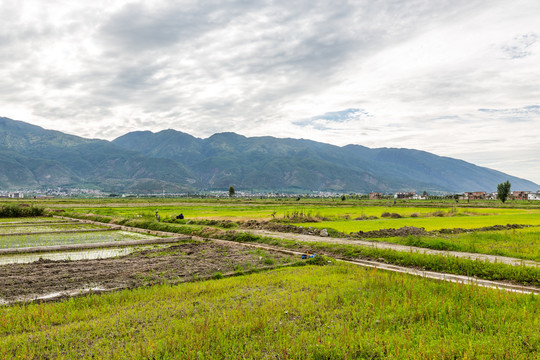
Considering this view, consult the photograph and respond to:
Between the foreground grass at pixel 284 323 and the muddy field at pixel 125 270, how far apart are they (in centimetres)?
147

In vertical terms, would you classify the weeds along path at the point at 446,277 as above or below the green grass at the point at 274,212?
above

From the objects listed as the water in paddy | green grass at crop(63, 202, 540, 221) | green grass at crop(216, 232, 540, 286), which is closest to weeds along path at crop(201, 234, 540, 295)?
green grass at crop(216, 232, 540, 286)

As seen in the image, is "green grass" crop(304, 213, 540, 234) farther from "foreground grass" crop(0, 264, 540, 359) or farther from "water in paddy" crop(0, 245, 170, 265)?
"foreground grass" crop(0, 264, 540, 359)

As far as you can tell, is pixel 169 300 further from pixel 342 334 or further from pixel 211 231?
pixel 211 231

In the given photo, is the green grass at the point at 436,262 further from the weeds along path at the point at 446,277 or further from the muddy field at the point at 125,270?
the muddy field at the point at 125,270

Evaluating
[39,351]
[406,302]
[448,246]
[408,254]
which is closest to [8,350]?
[39,351]

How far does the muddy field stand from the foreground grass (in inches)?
57.8

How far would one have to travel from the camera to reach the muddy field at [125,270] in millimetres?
9445

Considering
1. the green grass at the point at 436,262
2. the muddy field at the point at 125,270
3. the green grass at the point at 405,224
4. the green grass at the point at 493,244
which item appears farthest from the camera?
the green grass at the point at 405,224

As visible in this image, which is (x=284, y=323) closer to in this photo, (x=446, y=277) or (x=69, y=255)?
(x=446, y=277)

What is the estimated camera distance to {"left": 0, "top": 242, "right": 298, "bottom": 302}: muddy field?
945 cm

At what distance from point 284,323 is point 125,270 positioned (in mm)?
7586

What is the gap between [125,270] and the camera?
38.1 ft

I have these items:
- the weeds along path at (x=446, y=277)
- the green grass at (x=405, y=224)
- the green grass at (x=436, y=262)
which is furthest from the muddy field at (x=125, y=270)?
the green grass at (x=405, y=224)
